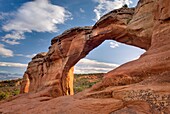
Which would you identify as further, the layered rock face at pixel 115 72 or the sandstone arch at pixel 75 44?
the sandstone arch at pixel 75 44

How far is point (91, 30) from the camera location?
72.4ft

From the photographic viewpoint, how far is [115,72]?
34.4 feet

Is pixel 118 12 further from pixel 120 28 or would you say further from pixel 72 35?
pixel 72 35

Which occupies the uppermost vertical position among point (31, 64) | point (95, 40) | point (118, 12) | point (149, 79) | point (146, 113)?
point (118, 12)

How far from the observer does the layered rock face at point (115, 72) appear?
754cm

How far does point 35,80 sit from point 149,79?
2247 centimetres

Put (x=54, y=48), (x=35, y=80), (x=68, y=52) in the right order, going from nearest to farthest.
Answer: (x=68, y=52)
(x=54, y=48)
(x=35, y=80)

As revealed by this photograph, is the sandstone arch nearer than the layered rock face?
No

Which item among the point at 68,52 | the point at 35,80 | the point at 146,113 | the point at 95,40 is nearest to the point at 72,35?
the point at 68,52

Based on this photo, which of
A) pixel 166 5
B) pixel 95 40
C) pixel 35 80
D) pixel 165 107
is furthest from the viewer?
pixel 35 80

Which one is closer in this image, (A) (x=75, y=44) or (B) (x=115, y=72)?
(B) (x=115, y=72)

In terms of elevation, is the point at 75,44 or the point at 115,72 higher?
the point at 75,44

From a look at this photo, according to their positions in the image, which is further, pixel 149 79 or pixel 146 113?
pixel 149 79

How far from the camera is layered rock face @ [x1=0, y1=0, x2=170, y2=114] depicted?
24.7 feet
